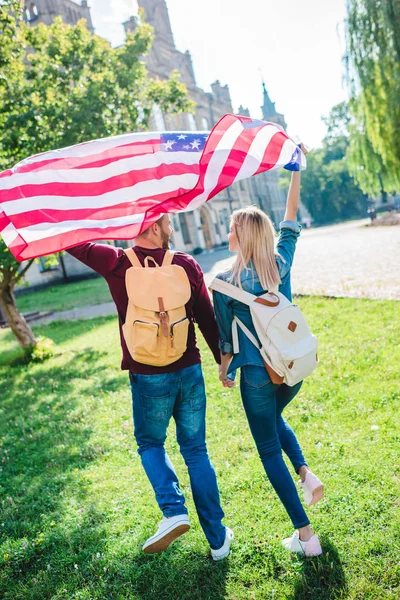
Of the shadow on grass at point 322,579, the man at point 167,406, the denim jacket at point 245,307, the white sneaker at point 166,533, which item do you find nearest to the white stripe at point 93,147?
the man at point 167,406

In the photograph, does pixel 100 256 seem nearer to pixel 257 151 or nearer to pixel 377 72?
pixel 257 151

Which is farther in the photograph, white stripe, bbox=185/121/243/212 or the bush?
the bush

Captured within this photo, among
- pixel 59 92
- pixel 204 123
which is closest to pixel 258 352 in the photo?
pixel 59 92

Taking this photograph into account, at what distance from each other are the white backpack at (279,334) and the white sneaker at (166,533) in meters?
1.00

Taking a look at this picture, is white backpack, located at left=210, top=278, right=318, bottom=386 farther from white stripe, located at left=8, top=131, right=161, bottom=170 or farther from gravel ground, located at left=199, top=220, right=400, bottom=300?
gravel ground, located at left=199, top=220, right=400, bottom=300

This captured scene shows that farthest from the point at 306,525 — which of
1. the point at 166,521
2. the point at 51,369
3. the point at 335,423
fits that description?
the point at 51,369

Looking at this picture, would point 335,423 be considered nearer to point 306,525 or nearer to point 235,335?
point 306,525

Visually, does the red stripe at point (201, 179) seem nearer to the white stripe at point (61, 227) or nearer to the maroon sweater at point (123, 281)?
the white stripe at point (61, 227)

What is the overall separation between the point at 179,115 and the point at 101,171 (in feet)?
145

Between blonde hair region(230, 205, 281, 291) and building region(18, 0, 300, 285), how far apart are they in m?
29.7

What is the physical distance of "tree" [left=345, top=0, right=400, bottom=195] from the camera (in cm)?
1436

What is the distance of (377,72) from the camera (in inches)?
586

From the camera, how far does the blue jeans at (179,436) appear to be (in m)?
2.98

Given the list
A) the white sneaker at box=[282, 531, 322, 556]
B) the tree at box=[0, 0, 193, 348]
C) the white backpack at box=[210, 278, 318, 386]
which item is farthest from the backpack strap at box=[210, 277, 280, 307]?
the tree at box=[0, 0, 193, 348]
